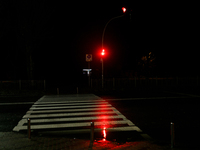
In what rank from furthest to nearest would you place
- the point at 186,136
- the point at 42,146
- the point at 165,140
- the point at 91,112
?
the point at 91,112, the point at 186,136, the point at 165,140, the point at 42,146

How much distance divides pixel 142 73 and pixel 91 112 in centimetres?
2978

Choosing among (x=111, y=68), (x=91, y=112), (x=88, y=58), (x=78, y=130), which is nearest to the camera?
(x=78, y=130)

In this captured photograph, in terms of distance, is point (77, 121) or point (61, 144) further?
point (77, 121)

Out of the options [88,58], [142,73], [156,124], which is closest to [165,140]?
[156,124]

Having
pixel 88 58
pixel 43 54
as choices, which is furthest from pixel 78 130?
pixel 43 54

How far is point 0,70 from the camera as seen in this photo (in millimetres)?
41031

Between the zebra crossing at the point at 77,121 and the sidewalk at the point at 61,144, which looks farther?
the zebra crossing at the point at 77,121

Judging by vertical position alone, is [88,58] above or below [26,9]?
below

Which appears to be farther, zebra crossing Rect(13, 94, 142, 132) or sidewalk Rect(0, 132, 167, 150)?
zebra crossing Rect(13, 94, 142, 132)

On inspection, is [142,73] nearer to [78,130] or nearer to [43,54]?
[43,54]

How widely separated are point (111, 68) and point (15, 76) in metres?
18.8

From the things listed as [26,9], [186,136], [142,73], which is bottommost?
[186,136]

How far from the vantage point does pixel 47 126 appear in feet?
27.0

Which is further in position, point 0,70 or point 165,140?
point 0,70
